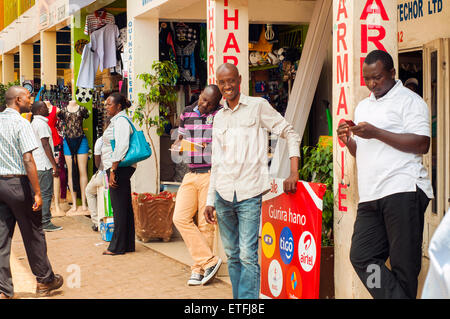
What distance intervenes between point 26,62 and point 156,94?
33.0ft

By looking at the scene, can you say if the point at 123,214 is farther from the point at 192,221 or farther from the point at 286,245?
the point at 286,245

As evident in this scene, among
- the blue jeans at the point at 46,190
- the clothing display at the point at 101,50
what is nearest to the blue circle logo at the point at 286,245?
the blue jeans at the point at 46,190

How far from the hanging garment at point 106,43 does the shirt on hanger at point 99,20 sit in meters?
0.15

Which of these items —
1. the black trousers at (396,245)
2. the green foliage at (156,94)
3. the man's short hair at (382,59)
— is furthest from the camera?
the green foliage at (156,94)

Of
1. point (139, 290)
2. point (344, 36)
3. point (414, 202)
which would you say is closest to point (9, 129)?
point (139, 290)

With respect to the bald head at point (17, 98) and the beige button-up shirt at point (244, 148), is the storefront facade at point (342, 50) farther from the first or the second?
the bald head at point (17, 98)

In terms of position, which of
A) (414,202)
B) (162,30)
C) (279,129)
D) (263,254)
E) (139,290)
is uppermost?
(162,30)

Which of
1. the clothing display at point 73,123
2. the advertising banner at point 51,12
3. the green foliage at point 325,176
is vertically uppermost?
the advertising banner at point 51,12

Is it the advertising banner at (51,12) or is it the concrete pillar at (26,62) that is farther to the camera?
the concrete pillar at (26,62)

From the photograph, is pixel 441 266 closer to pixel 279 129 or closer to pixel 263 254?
pixel 279 129

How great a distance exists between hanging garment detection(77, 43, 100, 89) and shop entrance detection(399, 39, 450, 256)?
6865 millimetres

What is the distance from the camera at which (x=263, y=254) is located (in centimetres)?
561

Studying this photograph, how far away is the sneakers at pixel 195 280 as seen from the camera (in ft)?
21.2
